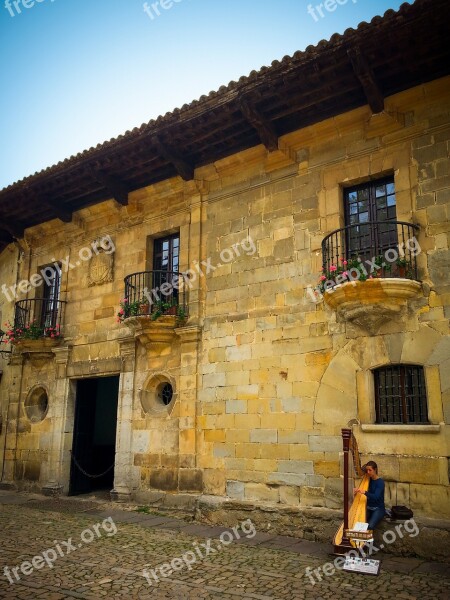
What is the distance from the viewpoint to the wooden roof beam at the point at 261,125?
9.30 metres

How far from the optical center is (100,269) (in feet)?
41.3

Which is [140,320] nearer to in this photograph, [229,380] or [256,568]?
[229,380]

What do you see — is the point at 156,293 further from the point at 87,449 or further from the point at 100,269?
the point at 87,449

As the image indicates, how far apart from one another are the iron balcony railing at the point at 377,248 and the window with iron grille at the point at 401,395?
4.89ft

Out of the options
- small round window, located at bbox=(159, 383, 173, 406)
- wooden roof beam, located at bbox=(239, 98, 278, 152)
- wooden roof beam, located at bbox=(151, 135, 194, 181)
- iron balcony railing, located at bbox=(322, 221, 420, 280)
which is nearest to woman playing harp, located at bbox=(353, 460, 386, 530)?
iron balcony railing, located at bbox=(322, 221, 420, 280)

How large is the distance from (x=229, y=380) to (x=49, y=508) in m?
4.69

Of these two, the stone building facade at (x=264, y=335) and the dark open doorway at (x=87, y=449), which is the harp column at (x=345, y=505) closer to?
the stone building facade at (x=264, y=335)

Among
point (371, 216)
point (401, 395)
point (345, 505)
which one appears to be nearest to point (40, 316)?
point (371, 216)

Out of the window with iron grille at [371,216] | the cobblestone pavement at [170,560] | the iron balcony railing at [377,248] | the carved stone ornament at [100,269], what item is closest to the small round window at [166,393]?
the cobblestone pavement at [170,560]

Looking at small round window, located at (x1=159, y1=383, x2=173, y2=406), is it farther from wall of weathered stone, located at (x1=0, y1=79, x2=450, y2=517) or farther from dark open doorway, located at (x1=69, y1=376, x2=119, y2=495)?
dark open doorway, located at (x1=69, y1=376, x2=119, y2=495)

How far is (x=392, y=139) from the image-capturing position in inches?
346

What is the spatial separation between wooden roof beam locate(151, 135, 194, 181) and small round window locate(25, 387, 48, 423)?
6.54m

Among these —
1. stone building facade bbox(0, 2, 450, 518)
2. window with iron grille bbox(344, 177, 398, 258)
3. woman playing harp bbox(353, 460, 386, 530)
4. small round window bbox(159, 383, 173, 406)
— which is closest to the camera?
woman playing harp bbox(353, 460, 386, 530)

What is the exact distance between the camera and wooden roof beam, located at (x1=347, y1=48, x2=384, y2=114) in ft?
26.3
